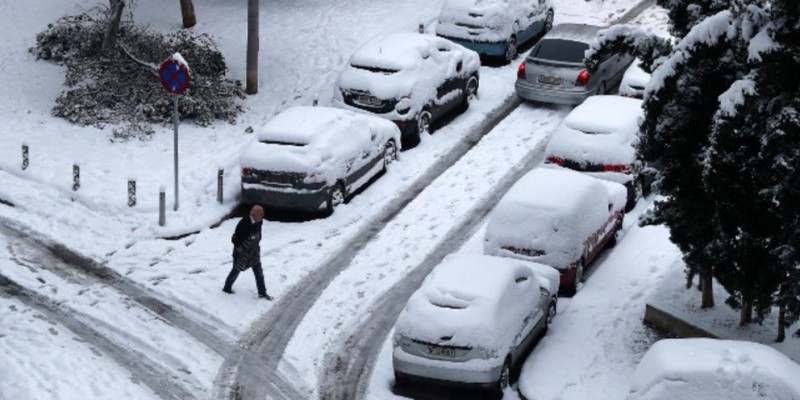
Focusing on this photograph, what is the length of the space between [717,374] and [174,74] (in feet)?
35.8

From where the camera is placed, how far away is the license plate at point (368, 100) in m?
24.5

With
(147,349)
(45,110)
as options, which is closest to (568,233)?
(147,349)

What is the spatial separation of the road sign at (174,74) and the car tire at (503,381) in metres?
7.85

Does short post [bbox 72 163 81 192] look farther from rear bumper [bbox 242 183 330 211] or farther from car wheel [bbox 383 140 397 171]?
car wheel [bbox 383 140 397 171]

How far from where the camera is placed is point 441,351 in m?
15.6

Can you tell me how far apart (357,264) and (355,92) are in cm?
570

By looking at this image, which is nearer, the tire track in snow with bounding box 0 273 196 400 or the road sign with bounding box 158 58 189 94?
the tire track in snow with bounding box 0 273 196 400

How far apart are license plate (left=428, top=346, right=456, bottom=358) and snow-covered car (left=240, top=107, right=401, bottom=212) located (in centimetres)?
617

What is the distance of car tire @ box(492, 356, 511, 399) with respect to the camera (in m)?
15.8

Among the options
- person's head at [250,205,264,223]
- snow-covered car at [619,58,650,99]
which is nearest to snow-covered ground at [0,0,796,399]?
person's head at [250,205,264,223]

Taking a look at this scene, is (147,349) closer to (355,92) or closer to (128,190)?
(128,190)

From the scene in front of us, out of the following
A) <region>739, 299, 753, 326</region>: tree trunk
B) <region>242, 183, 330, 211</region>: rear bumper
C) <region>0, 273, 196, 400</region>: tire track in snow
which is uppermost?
<region>739, 299, 753, 326</region>: tree trunk

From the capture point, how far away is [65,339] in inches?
669

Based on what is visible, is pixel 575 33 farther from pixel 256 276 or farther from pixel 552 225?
pixel 256 276
